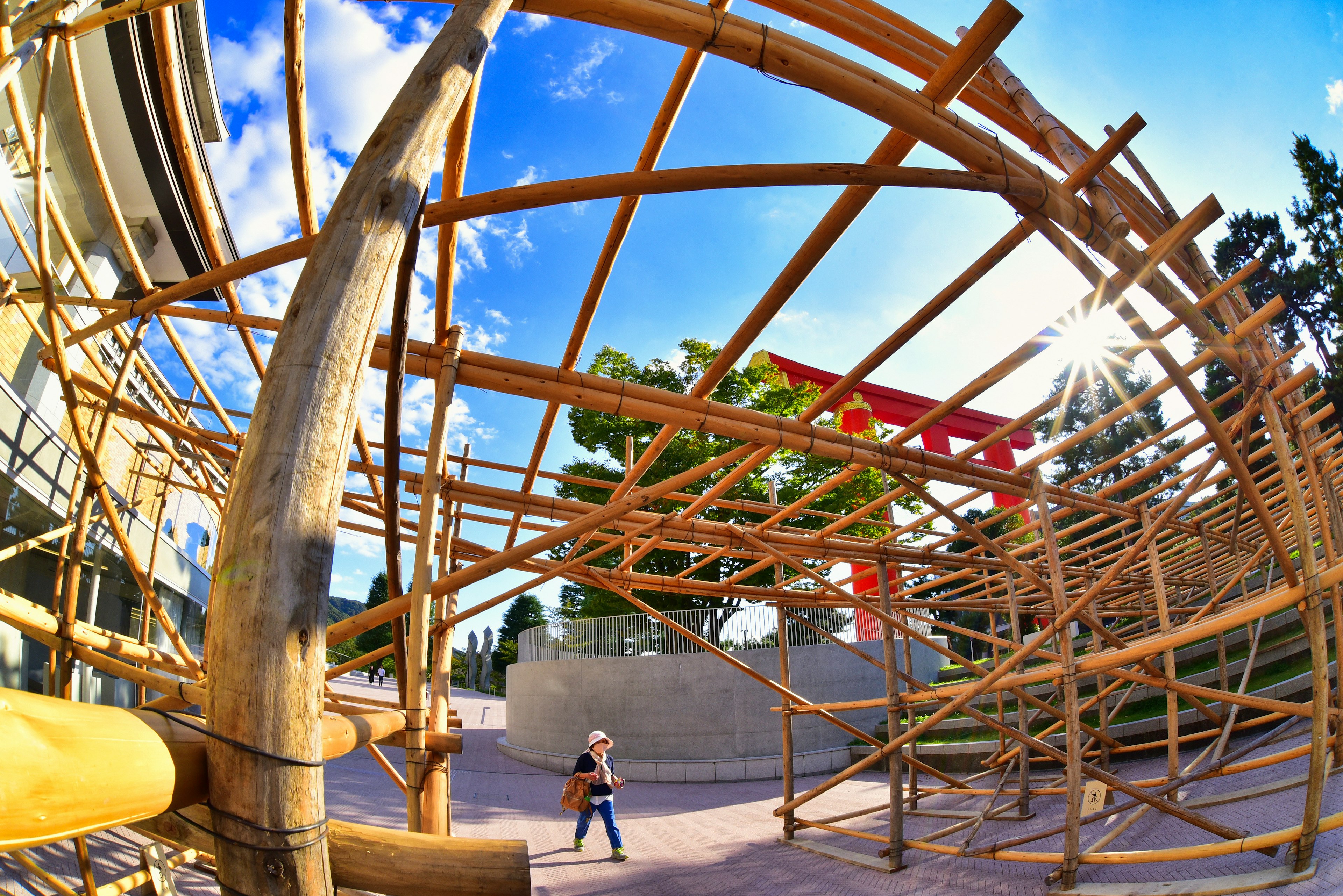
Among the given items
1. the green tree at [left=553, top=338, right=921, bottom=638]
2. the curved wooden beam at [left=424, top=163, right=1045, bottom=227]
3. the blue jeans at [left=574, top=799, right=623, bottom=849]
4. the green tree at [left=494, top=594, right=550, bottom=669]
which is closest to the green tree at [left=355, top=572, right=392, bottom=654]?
the green tree at [left=494, top=594, right=550, bottom=669]

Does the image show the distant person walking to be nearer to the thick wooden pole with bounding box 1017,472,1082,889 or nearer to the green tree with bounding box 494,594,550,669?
the thick wooden pole with bounding box 1017,472,1082,889

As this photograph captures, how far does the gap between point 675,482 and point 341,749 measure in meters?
3.22

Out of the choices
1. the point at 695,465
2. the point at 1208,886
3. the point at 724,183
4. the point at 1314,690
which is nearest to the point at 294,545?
the point at 724,183

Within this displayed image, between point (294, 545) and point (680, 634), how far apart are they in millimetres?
14645

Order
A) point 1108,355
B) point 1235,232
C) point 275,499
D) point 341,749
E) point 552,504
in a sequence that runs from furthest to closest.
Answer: point 1235,232 → point 552,504 → point 1108,355 → point 341,749 → point 275,499

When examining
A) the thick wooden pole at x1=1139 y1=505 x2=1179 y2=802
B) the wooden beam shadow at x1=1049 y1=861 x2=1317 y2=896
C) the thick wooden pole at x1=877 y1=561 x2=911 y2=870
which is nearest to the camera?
the wooden beam shadow at x1=1049 y1=861 x2=1317 y2=896

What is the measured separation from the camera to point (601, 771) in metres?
7.86

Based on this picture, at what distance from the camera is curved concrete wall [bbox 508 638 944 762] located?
567 inches

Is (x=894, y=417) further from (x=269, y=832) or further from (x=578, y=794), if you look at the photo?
(x=269, y=832)

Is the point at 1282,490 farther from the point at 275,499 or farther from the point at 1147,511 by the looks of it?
the point at 275,499

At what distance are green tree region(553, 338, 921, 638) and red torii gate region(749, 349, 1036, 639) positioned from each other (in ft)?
2.65

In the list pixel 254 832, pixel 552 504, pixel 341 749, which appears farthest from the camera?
Answer: pixel 552 504

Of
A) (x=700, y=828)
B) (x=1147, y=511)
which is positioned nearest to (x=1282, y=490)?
(x=1147, y=511)

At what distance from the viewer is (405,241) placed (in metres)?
1.53
